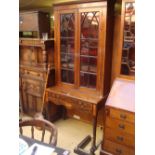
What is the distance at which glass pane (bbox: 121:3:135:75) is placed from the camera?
2.05 meters

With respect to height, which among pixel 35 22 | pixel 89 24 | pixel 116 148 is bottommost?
pixel 116 148

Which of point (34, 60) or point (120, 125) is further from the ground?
point (34, 60)

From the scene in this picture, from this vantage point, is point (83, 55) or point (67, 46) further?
point (67, 46)

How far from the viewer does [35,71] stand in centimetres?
312

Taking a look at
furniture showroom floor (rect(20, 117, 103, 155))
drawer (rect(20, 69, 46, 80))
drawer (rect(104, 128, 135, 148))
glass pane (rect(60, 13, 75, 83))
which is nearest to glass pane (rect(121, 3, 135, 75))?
drawer (rect(104, 128, 135, 148))

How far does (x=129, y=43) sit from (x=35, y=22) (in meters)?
1.62

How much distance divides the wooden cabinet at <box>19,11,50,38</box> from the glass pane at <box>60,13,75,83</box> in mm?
469

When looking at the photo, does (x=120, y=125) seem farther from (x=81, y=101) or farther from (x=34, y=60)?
(x=34, y=60)

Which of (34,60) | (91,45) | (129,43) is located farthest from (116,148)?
(34,60)

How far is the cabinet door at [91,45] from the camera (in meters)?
2.40

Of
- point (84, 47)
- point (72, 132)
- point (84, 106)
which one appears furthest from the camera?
point (72, 132)
